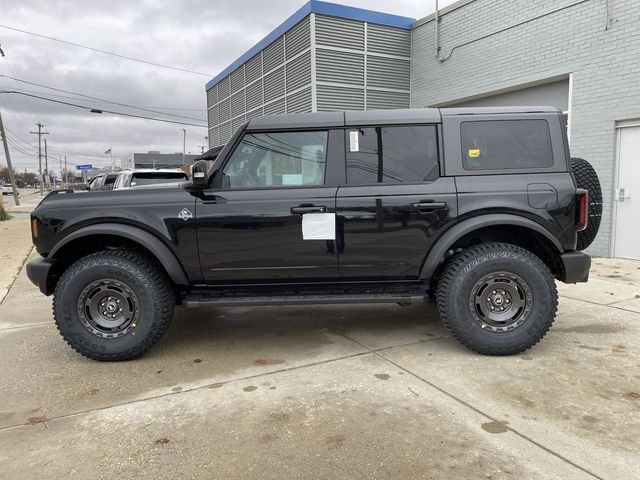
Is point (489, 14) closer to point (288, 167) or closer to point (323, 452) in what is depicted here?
point (288, 167)

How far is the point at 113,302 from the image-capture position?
158 inches

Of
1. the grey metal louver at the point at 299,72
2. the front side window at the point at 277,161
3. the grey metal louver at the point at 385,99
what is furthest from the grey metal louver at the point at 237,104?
the front side window at the point at 277,161

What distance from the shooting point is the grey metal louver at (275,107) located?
47.9 ft

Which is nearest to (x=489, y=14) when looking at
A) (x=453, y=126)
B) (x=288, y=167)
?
(x=453, y=126)

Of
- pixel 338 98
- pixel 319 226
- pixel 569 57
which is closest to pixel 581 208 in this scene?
pixel 319 226

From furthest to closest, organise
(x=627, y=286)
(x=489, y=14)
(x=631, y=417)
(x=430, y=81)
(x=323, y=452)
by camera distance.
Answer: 1. (x=430, y=81)
2. (x=489, y=14)
3. (x=627, y=286)
4. (x=631, y=417)
5. (x=323, y=452)

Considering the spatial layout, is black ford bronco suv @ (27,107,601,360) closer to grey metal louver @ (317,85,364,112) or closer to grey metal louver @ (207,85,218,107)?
grey metal louver @ (317,85,364,112)

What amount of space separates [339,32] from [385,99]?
6.86 feet

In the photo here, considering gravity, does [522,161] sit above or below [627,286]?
above

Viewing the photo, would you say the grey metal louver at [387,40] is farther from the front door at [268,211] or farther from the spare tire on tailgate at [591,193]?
the front door at [268,211]

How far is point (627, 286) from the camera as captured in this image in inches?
254

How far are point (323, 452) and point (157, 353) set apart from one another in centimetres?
216

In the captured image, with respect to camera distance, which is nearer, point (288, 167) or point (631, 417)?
point (631, 417)

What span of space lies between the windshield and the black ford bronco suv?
6.44m
